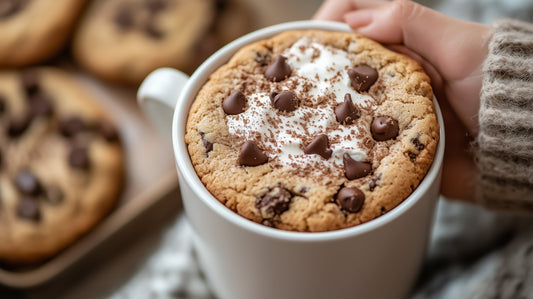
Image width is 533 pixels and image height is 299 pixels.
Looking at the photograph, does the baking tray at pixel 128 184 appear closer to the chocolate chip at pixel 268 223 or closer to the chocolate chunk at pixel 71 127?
the chocolate chunk at pixel 71 127

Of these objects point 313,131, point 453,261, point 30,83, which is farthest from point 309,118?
point 30,83

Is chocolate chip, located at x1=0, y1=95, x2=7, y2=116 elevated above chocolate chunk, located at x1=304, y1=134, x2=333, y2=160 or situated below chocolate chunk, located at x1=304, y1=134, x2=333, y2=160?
below

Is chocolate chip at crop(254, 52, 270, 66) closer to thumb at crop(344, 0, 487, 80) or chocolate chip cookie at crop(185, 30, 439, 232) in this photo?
chocolate chip cookie at crop(185, 30, 439, 232)

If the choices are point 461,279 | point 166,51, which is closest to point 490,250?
point 461,279

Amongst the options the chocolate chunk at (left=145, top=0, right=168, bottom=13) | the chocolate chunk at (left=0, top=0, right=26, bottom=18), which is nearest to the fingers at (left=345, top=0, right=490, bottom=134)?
the chocolate chunk at (left=145, top=0, right=168, bottom=13)

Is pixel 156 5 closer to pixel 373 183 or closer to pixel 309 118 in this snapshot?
pixel 309 118

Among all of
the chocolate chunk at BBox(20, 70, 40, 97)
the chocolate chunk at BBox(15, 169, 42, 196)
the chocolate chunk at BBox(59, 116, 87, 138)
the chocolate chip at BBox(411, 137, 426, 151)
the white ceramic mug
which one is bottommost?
the chocolate chunk at BBox(15, 169, 42, 196)

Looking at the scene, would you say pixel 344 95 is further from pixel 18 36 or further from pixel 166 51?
pixel 18 36
